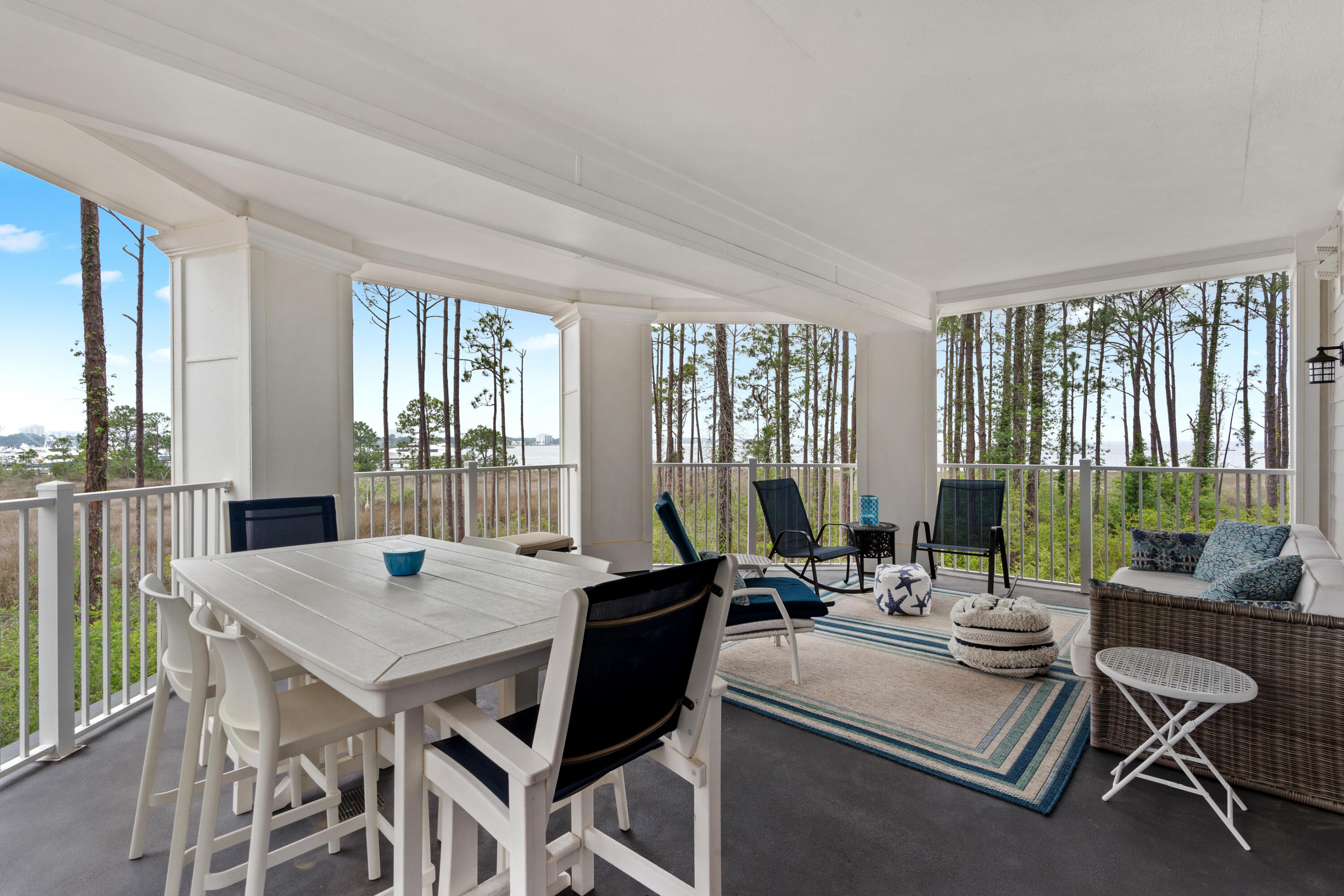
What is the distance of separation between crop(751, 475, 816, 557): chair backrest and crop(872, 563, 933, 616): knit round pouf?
69 centimetres

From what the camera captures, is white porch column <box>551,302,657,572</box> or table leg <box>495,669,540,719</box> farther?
white porch column <box>551,302,657,572</box>

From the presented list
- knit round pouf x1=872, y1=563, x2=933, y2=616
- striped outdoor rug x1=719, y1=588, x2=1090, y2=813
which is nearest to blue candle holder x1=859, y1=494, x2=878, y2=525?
knit round pouf x1=872, y1=563, x2=933, y2=616

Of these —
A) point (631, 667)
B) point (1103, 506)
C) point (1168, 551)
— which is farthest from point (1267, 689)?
point (1103, 506)

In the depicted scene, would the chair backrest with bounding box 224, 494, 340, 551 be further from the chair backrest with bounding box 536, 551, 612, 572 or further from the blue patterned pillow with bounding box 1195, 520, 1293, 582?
the blue patterned pillow with bounding box 1195, 520, 1293, 582

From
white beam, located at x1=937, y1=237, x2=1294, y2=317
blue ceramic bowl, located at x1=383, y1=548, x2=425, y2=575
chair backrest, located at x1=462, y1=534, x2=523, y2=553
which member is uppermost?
white beam, located at x1=937, y1=237, x2=1294, y2=317

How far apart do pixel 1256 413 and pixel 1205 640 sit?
24.3 feet

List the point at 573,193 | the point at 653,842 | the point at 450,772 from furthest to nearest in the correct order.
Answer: the point at 573,193 → the point at 653,842 → the point at 450,772

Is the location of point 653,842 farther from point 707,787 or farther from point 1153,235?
point 1153,235

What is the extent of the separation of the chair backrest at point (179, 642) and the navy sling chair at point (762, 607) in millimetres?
2003

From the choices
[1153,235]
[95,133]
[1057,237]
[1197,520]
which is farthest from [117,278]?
[1197,520]

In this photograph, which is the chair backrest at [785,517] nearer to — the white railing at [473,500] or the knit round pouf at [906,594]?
the knit round pouf at [906,594]

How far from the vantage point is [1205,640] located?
218cm

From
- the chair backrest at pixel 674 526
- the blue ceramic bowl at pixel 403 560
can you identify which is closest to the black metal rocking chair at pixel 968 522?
the chair backrest at pixel 674 526

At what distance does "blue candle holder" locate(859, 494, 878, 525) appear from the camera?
5258mm
